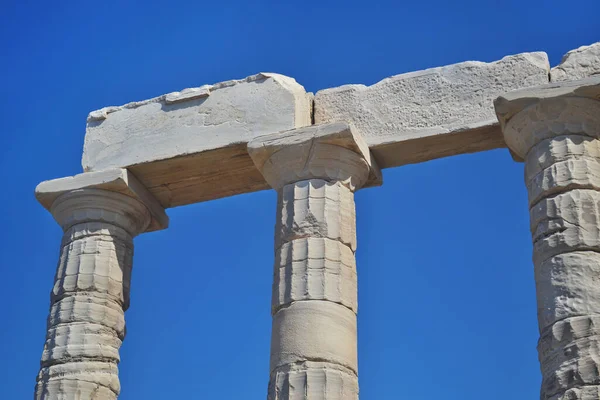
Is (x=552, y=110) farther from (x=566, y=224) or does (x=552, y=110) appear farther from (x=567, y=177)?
(x=566, y=224)

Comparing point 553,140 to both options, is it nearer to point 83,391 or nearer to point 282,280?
point 282,280

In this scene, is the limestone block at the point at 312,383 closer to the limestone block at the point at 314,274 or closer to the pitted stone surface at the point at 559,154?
the limestone block at the point at 314,274

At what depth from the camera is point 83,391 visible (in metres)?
17.4

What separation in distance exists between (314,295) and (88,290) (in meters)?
3.71

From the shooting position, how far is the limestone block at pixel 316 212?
16.8 metres

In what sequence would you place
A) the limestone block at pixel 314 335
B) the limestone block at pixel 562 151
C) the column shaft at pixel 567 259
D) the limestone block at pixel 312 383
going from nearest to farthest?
1. the column shaft at pixel 567 259
2. the limestone block at pixel 312 383
3. the limestone block at pixel 314 335
4. the limestone block at pixel 562 151

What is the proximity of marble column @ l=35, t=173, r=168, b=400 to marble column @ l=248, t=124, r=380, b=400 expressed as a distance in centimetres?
253

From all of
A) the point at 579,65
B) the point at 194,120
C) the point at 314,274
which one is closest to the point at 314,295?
the point at 314,274

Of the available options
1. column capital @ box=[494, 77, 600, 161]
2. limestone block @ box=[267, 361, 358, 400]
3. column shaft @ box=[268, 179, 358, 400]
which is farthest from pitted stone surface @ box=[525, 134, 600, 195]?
limestone block @ box=[267, 361, 358, 400]

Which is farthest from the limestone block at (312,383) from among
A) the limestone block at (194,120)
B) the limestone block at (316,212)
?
the limestone block at (194,120)

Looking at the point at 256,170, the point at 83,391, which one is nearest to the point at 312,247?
the point at 256,170

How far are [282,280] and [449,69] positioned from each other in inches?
153

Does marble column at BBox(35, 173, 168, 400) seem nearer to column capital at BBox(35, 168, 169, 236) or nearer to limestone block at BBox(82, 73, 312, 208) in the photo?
column capital at BBox(35, 168, 169, 236)

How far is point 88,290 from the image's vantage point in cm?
1809
